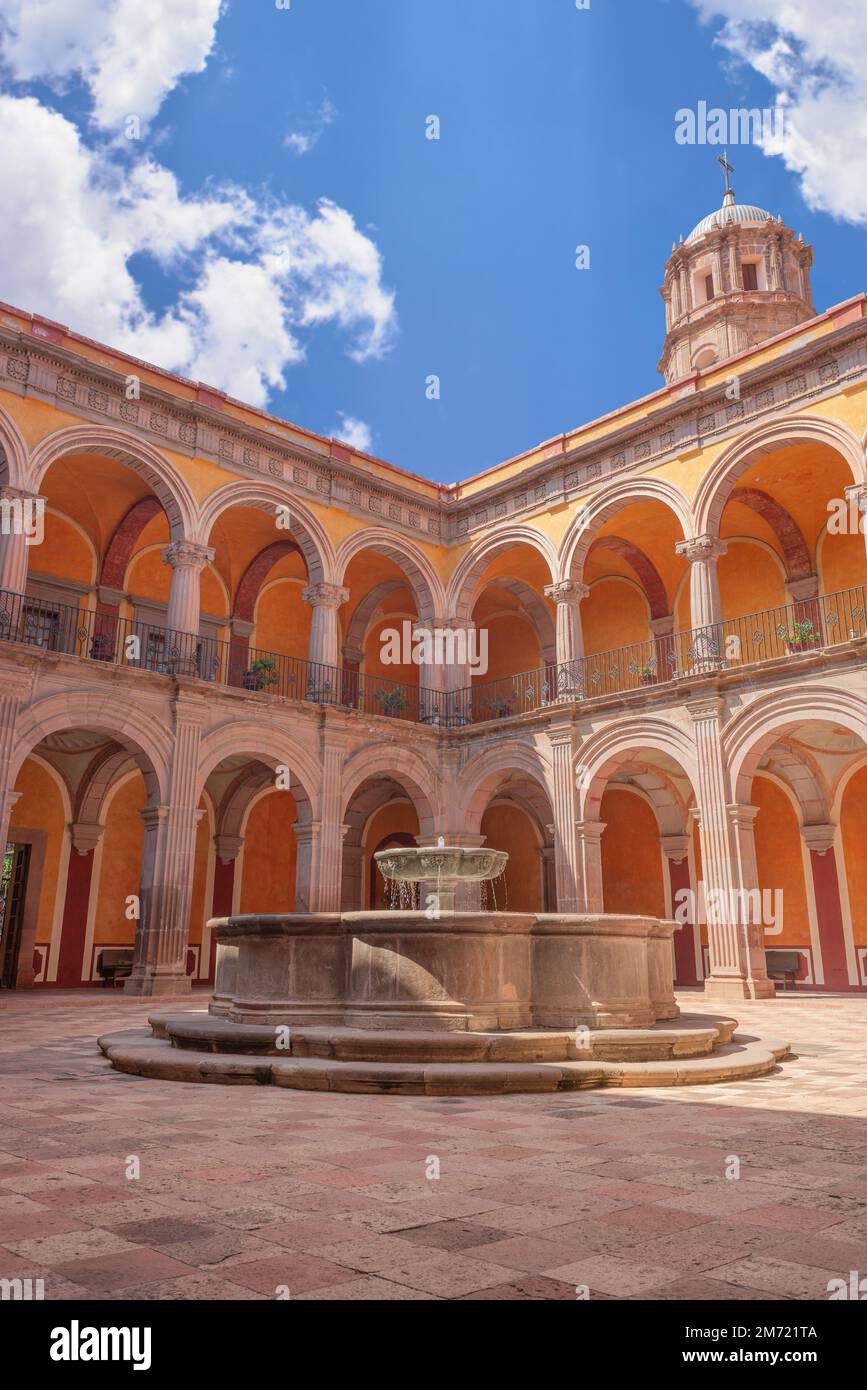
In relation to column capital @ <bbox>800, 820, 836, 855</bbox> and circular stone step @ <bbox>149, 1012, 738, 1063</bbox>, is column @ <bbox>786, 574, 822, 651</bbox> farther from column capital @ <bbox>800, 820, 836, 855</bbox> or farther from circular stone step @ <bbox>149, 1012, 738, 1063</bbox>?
circular stone step @ <bbox>149, 1012, 738, 1063</bbox>

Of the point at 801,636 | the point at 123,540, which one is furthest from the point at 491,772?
the point at 123,540

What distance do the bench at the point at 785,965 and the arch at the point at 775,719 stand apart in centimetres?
377

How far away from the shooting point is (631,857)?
1917 centimetres

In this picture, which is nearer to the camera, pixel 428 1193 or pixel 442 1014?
pixel 428 1193

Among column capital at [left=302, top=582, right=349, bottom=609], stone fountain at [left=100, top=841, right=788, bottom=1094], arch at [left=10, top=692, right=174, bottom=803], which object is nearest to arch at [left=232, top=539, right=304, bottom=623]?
column capital at [left=302, top=582, right=349, bottom=609]

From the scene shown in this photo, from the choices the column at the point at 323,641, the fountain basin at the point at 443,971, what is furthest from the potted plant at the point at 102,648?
the fountain basin at the point at 443,971

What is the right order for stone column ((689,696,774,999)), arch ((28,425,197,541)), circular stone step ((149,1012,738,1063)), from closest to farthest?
circular stone step ((149,1012,738,1063)) < stone column ((689,696,774,999)) < arch ((28,425,197,541))

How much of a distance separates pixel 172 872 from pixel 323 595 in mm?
5462

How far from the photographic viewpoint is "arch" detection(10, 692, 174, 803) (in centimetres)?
1287

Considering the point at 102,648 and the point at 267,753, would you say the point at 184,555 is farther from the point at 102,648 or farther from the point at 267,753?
the point at 267,753

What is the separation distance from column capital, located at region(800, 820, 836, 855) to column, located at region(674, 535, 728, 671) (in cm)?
380

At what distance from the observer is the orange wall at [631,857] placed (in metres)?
18.8

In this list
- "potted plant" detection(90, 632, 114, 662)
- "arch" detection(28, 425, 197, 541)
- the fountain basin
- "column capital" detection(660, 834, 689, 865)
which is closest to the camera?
the fountain basin

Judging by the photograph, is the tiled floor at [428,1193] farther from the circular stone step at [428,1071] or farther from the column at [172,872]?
the column at [172,872]
